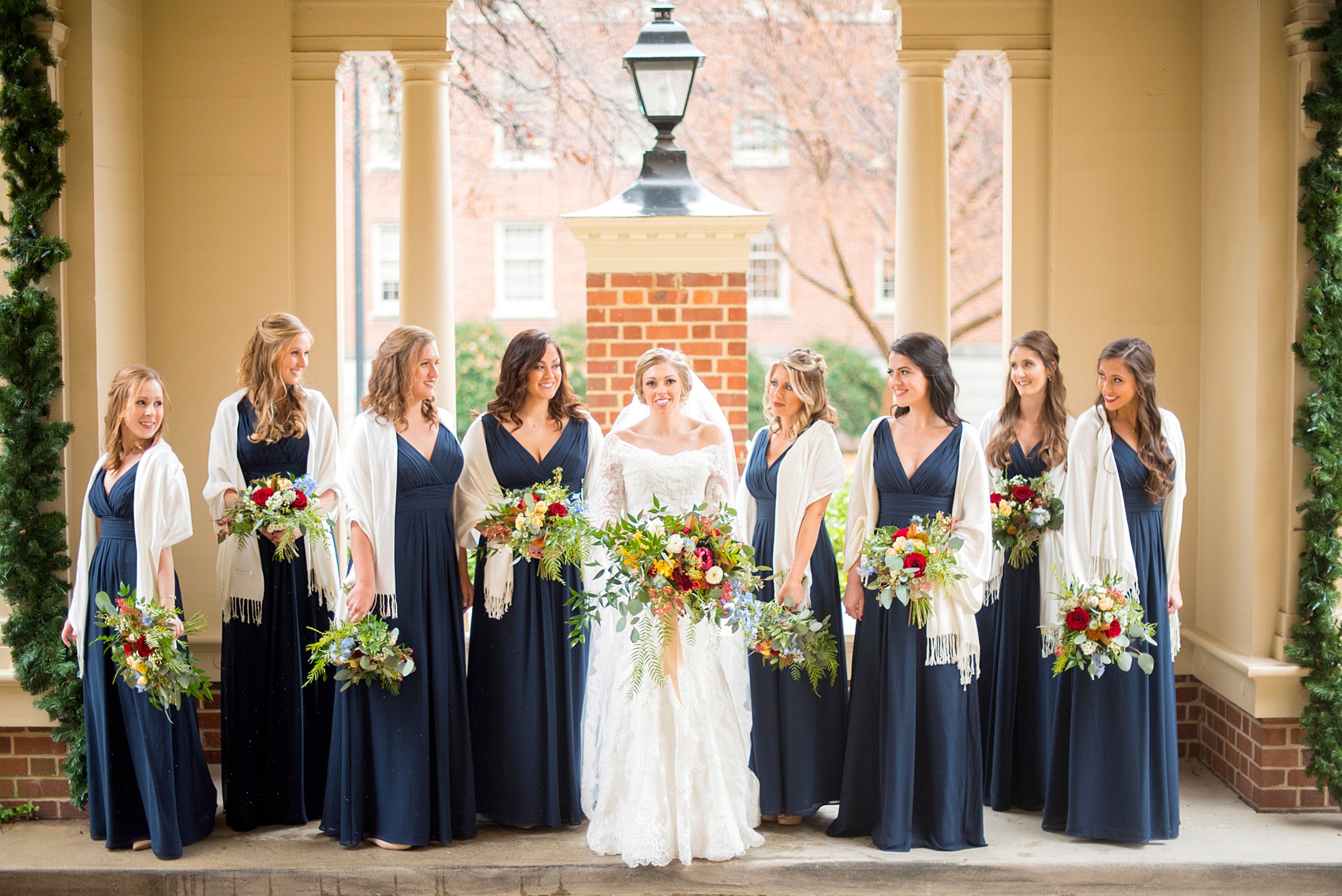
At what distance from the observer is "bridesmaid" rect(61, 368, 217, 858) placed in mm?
4641

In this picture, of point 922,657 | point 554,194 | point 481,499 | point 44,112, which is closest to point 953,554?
point 922,657

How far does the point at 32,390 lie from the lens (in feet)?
16.4

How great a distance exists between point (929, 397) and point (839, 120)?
11.4m

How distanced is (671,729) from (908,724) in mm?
954

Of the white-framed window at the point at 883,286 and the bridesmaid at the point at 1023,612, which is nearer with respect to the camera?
the bridesmaid at the point at 1023,612

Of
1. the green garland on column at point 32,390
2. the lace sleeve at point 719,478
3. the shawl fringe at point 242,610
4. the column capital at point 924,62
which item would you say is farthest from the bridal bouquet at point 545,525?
the column capital at point 924,62

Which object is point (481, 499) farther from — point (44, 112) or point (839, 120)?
point (839, 120)

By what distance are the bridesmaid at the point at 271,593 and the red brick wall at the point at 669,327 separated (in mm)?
1290

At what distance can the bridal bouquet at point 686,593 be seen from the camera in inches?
173

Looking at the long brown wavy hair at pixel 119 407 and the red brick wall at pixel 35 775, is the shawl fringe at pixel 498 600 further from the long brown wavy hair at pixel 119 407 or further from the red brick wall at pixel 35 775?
the red brick wall at pixel 35 775

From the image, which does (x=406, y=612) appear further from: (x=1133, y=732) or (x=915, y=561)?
(x=1133, y=732)

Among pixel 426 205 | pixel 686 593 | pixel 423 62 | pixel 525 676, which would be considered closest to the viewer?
pixel 686 593

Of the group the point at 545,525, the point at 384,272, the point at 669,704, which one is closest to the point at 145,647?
the point at 545,525

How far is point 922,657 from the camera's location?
477cm
